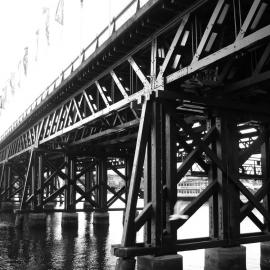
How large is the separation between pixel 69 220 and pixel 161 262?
52.6ft

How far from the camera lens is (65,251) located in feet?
54.9

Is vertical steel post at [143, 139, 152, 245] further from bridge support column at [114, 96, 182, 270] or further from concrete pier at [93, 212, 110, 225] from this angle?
concrete pier at [93, 212, 110, 225]

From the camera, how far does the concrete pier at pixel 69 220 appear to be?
80.0 feet

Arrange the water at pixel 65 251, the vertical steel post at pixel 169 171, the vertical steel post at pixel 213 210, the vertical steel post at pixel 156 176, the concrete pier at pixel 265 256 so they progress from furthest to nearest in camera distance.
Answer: the water at pixel 65 251 < the concrete pier at pixel 265 256 < the vertical steel post at pixel 213 210 < the vertical steel post at pixel 169 171 < the vertical steel post at pixel 156 176

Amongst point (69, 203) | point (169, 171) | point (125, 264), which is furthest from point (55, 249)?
point (169, 171)

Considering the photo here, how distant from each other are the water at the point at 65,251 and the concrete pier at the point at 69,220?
629 mm

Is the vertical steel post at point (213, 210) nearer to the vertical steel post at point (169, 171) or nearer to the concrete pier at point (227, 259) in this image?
the concrete pier at point (227, 259)

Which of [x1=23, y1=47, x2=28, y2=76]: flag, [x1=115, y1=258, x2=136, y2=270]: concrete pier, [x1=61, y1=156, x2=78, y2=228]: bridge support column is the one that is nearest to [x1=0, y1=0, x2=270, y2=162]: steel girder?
[x1=115, y1=258, x2=136, y2=270]: concrete pier

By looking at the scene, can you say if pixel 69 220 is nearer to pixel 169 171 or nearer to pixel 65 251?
pixel 65 251

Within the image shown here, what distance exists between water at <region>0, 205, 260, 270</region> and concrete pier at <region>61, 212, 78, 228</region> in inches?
24.8

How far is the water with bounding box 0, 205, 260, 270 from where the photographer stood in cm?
1381

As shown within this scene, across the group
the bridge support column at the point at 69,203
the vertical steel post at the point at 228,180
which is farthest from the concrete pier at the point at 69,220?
the vertical steel post at the point at 228,180

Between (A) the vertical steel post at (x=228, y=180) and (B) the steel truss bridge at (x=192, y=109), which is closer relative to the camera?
(B) the steel truss bridge at (x=192, y=109)

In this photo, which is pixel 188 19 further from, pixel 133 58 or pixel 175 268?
pixel 175 268
